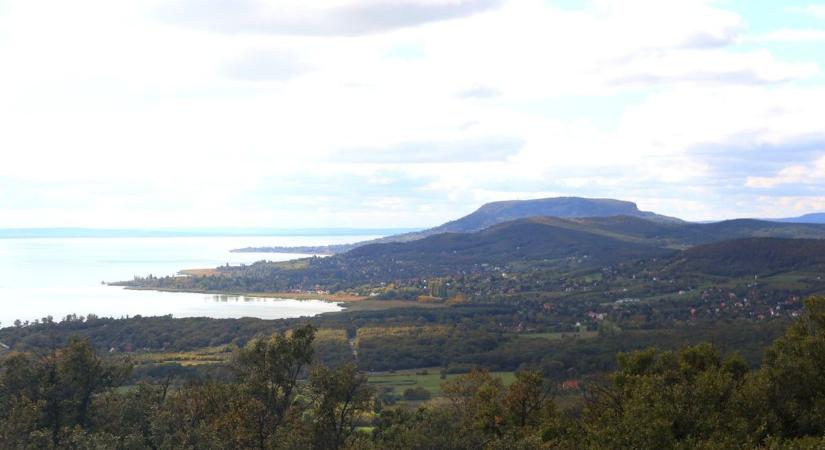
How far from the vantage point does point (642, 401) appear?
2511cm

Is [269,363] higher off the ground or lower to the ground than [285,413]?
higher

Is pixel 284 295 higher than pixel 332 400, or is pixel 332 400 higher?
pixel 332 400

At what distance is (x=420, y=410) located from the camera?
110 feet

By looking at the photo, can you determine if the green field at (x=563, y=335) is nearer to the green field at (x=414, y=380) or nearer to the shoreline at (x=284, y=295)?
the green field at (x=414, y=380)

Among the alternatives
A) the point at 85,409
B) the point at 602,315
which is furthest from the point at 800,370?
the point at 602,315

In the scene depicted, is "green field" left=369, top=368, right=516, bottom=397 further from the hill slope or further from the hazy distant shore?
the hill slope

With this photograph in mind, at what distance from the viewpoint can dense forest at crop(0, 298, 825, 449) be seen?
23938mm

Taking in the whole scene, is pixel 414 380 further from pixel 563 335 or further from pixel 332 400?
pixel 332 400

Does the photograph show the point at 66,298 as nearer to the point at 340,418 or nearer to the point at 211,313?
the point at 211,313

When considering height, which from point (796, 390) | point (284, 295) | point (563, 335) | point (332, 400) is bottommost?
point (563, 335)

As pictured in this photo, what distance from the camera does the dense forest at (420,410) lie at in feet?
78.5

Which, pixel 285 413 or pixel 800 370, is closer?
pixel 800 370

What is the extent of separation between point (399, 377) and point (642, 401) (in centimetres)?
4983

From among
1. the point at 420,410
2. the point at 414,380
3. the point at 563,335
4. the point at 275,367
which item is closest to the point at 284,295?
the point at 563,335
